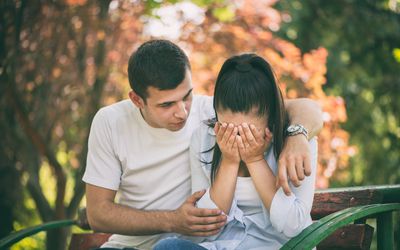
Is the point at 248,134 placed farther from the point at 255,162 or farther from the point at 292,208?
the point at 292,208

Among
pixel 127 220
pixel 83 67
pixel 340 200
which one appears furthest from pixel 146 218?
pixel 83 67

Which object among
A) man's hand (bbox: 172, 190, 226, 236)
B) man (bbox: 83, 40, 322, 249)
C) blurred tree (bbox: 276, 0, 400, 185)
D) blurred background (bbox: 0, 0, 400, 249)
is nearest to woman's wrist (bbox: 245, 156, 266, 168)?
man's hand (bbox: 172, 190, 226, 236)

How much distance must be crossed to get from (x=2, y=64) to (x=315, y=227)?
2.83 metres

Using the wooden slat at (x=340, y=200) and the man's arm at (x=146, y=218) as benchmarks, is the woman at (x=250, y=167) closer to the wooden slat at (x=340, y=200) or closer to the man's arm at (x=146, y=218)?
the man's arm at (x=146, y=218)

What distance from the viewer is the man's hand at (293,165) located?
7.82ft

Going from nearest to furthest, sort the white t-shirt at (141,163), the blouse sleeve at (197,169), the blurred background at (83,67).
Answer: the blouse sleeve at (197,169)
the white t-shirt at (141,163)
the blurred background at (83,67)

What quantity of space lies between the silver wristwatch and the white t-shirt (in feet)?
1.95

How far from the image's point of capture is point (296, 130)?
2570 mm

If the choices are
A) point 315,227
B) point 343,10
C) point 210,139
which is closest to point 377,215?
point 315,227

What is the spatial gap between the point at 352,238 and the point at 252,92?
828 mm

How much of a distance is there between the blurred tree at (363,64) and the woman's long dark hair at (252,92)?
14.0 ft

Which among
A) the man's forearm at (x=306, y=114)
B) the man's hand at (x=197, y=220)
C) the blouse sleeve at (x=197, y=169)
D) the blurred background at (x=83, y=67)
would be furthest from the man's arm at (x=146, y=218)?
the blurred background at (x=83, y=67)

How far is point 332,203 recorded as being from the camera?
300cm

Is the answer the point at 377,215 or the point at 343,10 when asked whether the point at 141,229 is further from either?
the point at 343,10
